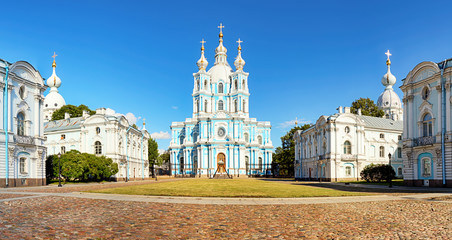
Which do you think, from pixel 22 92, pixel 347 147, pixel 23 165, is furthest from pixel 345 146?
pixel 22 92

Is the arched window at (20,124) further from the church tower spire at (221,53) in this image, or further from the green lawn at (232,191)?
the church tower spire at (221,53)

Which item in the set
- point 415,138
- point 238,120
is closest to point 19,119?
point 415,138

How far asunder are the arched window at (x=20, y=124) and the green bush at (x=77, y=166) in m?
7.00

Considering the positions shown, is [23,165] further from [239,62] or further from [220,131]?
[239,62]

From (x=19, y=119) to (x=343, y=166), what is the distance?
4178cm

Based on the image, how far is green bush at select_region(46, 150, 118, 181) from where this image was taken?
3975cm

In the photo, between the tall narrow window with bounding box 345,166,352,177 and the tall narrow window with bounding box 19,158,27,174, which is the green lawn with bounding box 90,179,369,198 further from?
the tall narrow window with bounding box 345,166,352,177

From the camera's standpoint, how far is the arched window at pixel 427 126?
32844mm

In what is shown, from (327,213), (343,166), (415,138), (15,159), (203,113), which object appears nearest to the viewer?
(327,213)

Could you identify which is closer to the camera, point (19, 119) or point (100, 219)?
point (100, 219)

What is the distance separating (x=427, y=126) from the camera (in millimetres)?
33344

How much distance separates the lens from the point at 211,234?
8375mm

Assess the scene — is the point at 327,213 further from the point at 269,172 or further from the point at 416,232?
the point at 269,172

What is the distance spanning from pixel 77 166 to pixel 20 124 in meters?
8.36
